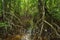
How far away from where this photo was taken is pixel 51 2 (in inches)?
278

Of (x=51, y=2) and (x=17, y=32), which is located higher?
(x=51, y=2)

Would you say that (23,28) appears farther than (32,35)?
Yes

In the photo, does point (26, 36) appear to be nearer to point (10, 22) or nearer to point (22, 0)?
point (10, 22)

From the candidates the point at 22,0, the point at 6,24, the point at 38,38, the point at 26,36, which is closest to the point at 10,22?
the point at 6,24

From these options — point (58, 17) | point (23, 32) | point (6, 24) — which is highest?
point (58, 17)

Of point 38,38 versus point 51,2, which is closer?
point 38,38

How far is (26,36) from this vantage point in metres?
6.75

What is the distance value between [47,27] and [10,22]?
1.81 meters

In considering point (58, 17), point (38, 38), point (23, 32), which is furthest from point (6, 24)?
point (58, 17)

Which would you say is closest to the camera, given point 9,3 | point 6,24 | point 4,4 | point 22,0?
point 6,24

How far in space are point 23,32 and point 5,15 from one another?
1.07 metres

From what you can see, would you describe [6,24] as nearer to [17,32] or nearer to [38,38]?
[17,32]

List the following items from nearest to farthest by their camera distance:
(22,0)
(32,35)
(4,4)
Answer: (32,35) → (4,4) → (22,0)

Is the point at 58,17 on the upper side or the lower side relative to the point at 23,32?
upper
